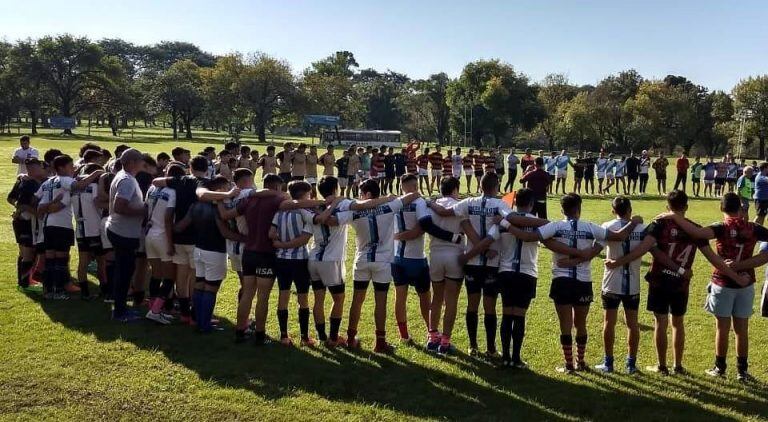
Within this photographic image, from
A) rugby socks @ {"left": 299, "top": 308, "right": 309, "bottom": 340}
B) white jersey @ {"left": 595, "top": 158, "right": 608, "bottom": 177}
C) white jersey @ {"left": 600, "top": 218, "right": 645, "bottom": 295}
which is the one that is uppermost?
white jersey @ {"left": 595, "top": 158, "right": 608, "bottom": 177}

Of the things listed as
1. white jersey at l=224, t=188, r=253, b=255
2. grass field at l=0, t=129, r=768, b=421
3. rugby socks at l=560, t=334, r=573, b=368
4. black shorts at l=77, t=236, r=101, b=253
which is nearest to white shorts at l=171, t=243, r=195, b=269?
white jersey at l=224, t=188, r=253, b=255

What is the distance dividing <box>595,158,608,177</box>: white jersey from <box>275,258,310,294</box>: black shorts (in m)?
21.7

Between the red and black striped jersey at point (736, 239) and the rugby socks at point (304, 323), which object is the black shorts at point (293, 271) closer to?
the rugby socks at point (304, 323)

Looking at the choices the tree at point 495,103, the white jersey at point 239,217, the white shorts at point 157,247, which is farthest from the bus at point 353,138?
the white jersey at point 239,217

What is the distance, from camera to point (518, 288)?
6430 mm

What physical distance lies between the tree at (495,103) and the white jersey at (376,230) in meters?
75.6

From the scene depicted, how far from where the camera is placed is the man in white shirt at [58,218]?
28.4ft

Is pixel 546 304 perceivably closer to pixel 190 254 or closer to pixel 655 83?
pixel 190 254

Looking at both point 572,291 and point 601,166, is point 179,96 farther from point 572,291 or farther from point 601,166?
point 572,291

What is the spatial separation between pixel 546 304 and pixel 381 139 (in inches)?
2693

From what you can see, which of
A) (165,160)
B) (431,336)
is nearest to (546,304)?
(431,336)

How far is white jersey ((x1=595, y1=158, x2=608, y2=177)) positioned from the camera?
26128mm

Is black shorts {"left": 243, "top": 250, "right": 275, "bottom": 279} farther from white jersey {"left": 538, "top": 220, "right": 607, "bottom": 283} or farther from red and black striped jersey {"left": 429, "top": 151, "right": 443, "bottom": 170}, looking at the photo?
red and black striped jersey {"left": 429, "top": 151, "right": 443, "bottom": 170}

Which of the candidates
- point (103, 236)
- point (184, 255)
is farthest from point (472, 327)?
point (103, 236)
